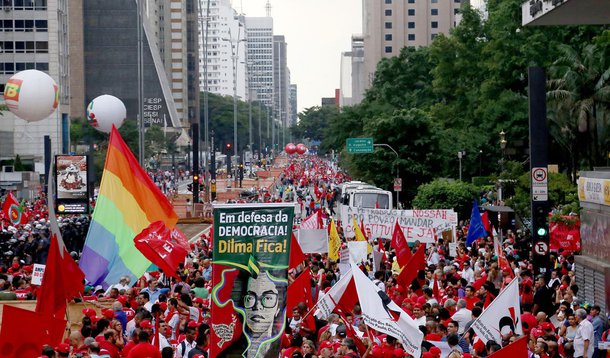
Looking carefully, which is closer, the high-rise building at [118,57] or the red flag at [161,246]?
the red flag at [161,246]

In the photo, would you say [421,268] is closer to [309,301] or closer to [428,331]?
[309,301]

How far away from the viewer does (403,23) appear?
557 ft

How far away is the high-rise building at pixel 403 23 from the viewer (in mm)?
169250

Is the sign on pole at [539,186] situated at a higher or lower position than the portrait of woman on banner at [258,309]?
higher

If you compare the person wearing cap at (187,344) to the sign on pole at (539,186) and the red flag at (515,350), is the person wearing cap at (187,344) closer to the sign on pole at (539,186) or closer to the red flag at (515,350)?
the red flag at (515,350)

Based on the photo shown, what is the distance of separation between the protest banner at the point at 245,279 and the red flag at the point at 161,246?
7.06 metres

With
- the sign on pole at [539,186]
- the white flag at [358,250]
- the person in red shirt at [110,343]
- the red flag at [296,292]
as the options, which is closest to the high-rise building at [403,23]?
the white flag at [358,250]

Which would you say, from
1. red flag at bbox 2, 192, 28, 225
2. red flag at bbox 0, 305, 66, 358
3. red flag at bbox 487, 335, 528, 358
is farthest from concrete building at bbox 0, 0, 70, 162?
red flag at bbox 487, 335, 528, 358

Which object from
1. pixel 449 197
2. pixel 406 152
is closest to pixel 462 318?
pixel 449 197

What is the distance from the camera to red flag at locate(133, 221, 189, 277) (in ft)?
61.2

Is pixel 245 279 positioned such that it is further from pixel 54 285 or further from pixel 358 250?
pixel 358 250

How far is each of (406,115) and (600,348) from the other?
4641 cm

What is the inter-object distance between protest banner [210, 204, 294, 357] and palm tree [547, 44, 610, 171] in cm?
3705

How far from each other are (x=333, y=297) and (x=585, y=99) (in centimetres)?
3409
